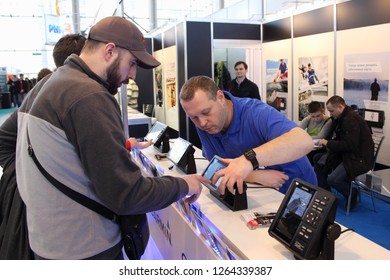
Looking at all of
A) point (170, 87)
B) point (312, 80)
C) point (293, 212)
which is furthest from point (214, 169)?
point (170, 87)

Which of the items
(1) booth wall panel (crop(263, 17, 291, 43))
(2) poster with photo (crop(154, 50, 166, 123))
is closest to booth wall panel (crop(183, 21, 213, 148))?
(1) booth wall panel (crop(263, 17, 291, 43))

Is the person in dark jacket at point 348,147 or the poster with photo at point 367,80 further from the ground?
the poster with photo at point 367,80

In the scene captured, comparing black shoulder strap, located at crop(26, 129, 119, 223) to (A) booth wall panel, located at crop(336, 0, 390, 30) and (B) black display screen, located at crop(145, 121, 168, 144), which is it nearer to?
(B) black display screen, located at crop(145, 121, 168, 144)

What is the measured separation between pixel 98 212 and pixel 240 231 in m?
0.50

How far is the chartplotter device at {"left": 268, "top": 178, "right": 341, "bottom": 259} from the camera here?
1.04 m

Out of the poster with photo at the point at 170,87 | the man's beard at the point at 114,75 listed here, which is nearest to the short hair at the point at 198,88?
the man's beard at the point at 114,75

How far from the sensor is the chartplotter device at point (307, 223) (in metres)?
1.04

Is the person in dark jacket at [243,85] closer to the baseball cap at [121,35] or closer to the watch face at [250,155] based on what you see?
the watch face at [250,155]

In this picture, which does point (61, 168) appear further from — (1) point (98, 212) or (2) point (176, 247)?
(2) point (176, 247)

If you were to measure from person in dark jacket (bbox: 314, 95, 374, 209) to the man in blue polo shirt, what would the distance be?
2.21 meters

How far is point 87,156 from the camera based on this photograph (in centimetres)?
108

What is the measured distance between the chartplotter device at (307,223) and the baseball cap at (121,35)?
69 centimetres

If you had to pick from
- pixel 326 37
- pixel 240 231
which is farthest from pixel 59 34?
pixel 240 231

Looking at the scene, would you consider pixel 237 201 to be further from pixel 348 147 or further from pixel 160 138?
pixel 348 147
